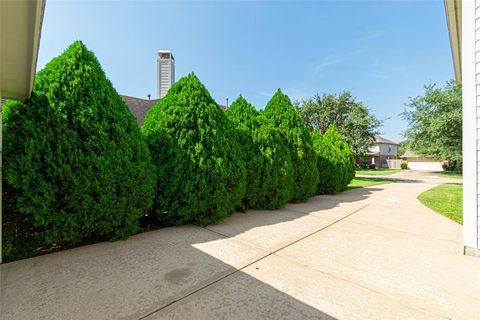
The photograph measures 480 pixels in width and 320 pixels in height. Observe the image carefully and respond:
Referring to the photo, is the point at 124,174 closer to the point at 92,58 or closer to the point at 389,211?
the point at 92,58

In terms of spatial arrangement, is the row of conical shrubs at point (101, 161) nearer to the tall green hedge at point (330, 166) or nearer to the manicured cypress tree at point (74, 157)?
the manicured cypress tree at point (74, 157)

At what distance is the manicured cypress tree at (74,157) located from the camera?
7.98 feet

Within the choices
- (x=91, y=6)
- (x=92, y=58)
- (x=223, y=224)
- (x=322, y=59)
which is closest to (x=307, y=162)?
(x=223, y=224)

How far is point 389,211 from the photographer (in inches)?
213

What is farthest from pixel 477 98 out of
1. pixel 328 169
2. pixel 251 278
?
pixel 328 169

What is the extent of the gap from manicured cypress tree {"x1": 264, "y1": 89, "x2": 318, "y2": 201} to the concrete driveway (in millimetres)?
2611

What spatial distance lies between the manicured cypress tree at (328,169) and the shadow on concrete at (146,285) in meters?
5.86

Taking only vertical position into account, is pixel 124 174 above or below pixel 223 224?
above

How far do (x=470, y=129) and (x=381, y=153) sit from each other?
47.1 m

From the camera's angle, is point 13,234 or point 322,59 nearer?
point 13,234

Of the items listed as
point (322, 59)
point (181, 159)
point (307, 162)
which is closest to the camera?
point (181, 159)

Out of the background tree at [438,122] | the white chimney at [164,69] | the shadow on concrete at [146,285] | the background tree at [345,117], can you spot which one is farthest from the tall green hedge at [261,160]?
the background tree at [345,117]

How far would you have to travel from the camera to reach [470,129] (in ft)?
9.03

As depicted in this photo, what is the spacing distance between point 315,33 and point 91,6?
866 centimetres
